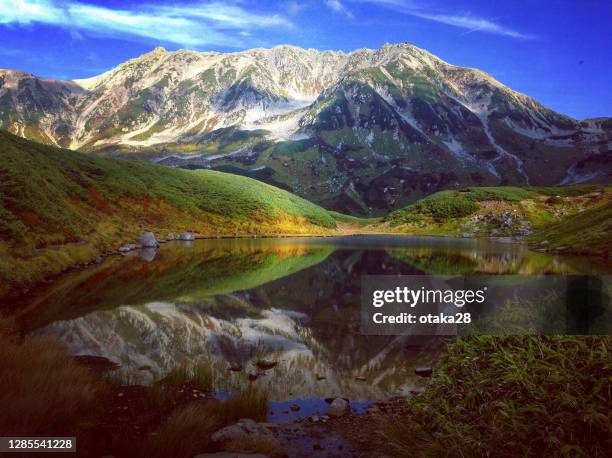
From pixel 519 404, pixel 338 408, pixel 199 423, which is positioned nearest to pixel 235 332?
pixel 338 408

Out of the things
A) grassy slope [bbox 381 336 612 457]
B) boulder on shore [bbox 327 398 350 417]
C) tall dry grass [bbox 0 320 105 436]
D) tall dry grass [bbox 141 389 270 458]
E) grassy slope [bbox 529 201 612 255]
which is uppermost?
grassy slope [bbox 529 201 612 255]

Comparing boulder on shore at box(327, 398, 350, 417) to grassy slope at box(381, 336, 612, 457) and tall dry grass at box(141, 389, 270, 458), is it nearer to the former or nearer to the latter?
tall dry grass at box(141, 389, 270, 458)

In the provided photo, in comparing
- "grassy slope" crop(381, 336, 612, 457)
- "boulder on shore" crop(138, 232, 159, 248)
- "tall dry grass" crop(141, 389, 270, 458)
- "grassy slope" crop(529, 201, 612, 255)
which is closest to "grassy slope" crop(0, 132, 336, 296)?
"boulder on shore" crop(138, 232, 159, 248)

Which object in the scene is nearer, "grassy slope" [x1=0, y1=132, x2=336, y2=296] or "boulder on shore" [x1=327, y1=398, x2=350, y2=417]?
"boulder on shore" [x1=327, y1=398, x2=350, y2=417]

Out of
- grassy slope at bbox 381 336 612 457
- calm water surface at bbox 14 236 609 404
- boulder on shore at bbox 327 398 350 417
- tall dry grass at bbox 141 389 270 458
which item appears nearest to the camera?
grassy slope at bbox 381 336 612 457

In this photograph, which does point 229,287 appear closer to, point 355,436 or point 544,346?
point 355,436

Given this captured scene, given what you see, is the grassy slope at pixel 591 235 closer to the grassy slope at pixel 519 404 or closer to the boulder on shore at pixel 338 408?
the boulder on shore at pixel 338 408

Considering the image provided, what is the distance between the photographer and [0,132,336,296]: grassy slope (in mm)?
35750

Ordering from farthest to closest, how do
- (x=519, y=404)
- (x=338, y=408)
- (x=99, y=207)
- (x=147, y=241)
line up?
(x=99, y=207) < (x=147, y=241) < (x=338, y=408) < (x=519, y=404)

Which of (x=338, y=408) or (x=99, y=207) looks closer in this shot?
(x=338, y=408)

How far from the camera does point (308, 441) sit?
30.7ft

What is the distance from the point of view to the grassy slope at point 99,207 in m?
35.8

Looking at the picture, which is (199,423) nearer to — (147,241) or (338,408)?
(338,408)

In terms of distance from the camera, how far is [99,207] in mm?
86625
